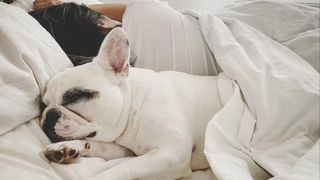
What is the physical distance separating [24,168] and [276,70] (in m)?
0.63

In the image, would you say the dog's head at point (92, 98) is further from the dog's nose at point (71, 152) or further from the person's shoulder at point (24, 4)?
the person's shoulder at point (24, 4)

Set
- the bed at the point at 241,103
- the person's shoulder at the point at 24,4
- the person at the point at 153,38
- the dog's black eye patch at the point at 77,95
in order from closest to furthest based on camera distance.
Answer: the bed at the point at 241,103 < the dog's black eye patch at the point at 77,95 < the person at the point at 153,38 < the person's shoulder at the point at 24,4

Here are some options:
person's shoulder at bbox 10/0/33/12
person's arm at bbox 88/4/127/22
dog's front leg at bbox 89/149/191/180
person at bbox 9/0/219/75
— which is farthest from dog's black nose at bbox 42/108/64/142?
person's arm at bbox 88/4/127/22

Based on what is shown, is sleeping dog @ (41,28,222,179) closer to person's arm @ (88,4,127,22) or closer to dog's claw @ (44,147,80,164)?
dog's claw @ (44,147,80,164)

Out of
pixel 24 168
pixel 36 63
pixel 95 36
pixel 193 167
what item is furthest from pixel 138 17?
pixel 24 168

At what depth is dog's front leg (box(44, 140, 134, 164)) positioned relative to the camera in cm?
78

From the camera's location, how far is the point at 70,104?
0.87 m

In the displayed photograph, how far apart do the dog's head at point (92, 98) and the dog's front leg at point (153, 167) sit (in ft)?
0.40

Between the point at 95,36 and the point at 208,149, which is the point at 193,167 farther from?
the point at 95,36

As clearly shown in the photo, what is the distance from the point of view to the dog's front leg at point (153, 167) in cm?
77

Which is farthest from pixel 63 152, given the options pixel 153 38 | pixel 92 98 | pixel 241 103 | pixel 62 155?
pixel 153 38

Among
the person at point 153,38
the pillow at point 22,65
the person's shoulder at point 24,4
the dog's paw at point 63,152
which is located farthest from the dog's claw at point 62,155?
the person's shoulder at point 24,4

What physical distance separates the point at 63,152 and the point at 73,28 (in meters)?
0.62

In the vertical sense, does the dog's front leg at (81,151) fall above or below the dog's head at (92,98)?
below
